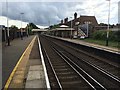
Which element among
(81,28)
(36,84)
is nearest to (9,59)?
(36,84)

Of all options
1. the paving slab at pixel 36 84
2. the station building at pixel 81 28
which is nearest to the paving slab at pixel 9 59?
the paving slab at pixel 36 84

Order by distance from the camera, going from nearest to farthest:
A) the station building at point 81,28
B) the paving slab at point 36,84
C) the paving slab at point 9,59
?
the paving slab at point 36,84 → the paving slab at point 9,59 → the station building at point 81,28

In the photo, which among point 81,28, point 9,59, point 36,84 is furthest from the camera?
point 81,28

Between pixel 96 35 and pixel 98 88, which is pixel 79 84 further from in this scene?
pixel 96 35

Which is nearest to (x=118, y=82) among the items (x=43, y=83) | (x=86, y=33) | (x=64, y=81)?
(x=64, y=81)

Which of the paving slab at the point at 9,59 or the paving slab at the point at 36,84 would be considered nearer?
the paving slab at the point at 36,84

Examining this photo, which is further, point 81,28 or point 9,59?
point 81,28

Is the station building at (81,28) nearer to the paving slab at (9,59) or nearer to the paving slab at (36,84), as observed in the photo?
the paving slab at (9,59)

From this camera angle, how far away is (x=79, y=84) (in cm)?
1205

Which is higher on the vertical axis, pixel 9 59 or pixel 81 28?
pixel 81 28

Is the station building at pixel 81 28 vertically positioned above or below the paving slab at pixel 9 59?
above

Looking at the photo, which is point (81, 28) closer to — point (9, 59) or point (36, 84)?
point (9, 59)

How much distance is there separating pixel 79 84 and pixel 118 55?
438 inches

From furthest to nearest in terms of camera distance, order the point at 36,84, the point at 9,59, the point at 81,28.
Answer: the point at 81,28 → the point at 9,59 → the point at 36,84
